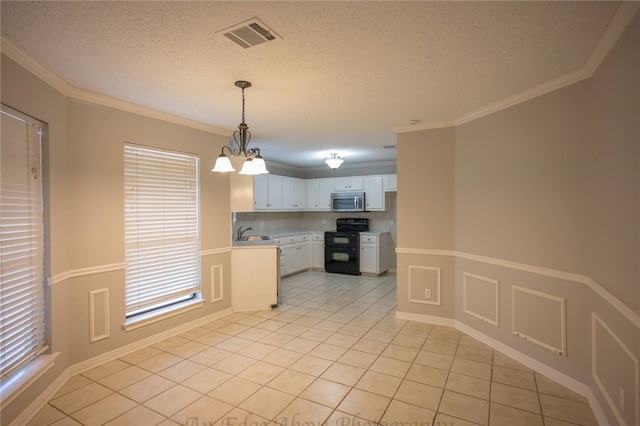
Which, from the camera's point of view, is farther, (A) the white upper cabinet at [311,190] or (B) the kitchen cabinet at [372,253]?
(B) the kitchen cabinet at [372,253]

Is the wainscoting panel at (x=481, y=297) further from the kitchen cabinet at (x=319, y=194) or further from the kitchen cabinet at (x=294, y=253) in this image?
the kitchen cabinet at (x=319, y=194)

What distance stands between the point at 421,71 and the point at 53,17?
235 cm

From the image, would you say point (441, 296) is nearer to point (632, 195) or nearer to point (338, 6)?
point (632, 195)

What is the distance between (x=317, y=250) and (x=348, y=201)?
1.36 m

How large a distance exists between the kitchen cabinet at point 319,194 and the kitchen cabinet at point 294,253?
78 cm

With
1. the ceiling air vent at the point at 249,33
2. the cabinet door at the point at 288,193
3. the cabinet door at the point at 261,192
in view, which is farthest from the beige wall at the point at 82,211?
the cabinet door at the point at 288,193

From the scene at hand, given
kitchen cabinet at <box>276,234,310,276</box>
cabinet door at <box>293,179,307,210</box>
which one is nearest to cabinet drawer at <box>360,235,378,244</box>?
kitchen cabinet at <box>276,234,310,276</box>

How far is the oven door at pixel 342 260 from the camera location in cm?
691

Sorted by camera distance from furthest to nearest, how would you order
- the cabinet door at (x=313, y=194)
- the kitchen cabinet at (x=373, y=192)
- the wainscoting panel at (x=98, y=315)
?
the cabinet door at (x=313, y=194)
the kitchen cabinet at (x=373, y=192)
the wainscoting panel at (x=98, y=315)

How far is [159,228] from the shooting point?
3582mm

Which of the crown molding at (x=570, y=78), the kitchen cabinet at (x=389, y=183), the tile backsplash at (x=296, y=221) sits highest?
the crown molding at (x=570, y=78)

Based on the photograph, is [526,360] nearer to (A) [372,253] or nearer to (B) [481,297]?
(B) [481,297]

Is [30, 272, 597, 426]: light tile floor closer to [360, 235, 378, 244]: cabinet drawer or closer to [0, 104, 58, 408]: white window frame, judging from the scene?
[0, 104, 58, 408]: white window frame

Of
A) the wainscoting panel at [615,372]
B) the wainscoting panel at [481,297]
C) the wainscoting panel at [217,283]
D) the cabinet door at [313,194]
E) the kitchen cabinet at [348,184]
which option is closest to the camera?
the wainscoting panel at [615,372]
